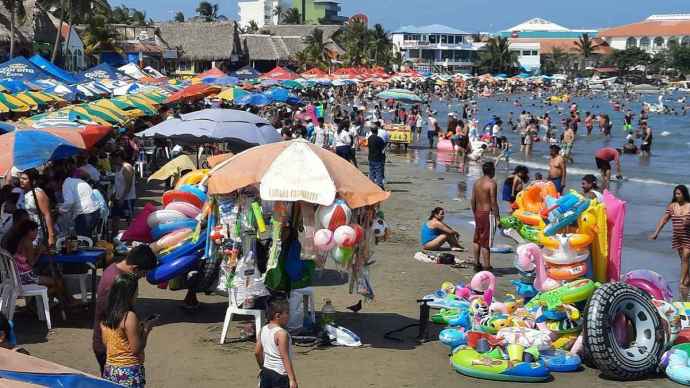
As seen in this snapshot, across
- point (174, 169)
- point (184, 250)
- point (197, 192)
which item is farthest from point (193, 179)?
point (174, 169)

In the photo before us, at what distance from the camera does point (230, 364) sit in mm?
7637

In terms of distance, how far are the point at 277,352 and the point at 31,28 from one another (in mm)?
40138

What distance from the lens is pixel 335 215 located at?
25.6 ft

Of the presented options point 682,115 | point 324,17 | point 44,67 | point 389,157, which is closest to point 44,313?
point 44,67

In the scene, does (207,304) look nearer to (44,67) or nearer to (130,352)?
(130,352)

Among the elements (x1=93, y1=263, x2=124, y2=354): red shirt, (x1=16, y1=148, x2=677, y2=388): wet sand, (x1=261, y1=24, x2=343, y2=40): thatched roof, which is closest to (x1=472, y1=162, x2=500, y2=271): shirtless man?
(x1=16, y1=148, x2=677, y2=388): wet sand

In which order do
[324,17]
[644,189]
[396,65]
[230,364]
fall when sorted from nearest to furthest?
[230,364], [644,189], [396,65], [324,17]

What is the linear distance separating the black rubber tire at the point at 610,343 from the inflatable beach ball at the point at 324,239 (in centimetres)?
229

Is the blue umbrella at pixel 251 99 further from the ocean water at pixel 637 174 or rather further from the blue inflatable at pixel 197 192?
the blue inflatable at pixel 197 192

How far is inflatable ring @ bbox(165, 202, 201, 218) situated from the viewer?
8.91 m

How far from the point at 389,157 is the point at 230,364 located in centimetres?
2213

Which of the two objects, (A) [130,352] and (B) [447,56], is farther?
(B) [447,56]

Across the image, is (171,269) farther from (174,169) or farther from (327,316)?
(174,169)

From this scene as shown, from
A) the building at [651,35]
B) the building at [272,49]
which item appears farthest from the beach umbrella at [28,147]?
the building at [651,35]
